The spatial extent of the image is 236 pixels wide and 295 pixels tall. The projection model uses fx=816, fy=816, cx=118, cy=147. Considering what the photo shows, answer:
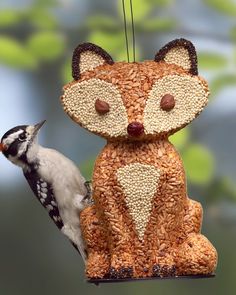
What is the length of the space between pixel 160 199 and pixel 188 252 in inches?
5.0

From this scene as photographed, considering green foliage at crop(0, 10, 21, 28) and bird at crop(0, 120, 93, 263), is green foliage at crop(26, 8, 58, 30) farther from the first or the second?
bird at crop(0, 120, 93, 263)

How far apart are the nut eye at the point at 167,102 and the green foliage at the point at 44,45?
1.20 m

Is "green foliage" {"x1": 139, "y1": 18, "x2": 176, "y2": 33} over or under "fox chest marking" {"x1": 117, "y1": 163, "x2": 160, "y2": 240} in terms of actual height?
over

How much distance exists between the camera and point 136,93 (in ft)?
5.48

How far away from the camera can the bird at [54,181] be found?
1.85 metres

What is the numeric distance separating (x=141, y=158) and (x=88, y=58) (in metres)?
0.25

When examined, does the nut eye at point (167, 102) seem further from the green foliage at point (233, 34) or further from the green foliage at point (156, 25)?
the green foliage at point (233, 34)

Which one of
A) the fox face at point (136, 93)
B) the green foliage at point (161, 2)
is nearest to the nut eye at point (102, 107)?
the fox face at point (136, 93)

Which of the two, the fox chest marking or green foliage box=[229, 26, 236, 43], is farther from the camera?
green foliage box=[229, 26, 236, 43]

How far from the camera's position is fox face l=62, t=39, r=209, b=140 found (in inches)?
65.4

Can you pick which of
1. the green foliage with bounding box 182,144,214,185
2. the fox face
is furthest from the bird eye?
the green foliage with bounding box 182,144,214,185

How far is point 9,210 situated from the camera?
11.3 ft

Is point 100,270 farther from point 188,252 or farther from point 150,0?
point 150,0

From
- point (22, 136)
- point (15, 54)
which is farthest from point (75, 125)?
point (22, 136)
